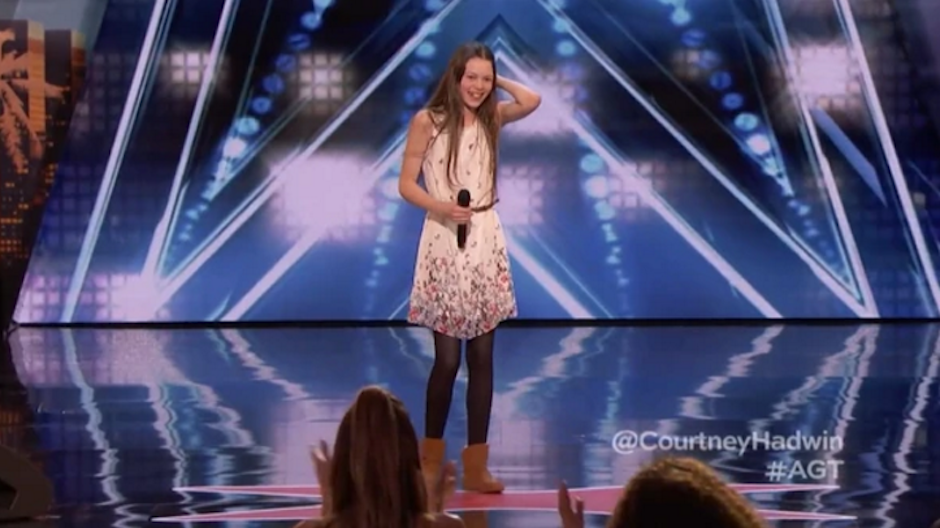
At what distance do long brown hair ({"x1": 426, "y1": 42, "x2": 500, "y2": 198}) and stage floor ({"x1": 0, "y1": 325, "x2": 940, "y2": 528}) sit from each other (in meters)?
0.79

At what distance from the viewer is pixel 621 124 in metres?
9.11

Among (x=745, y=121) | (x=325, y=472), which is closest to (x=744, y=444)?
(x=325, y=472)

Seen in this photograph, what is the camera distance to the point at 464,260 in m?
3.77

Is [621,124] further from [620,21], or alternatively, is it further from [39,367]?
[39,367]

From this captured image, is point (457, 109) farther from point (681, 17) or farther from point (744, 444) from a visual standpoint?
point (681, 17)

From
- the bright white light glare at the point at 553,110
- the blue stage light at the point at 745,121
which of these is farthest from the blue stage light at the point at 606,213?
the blue stage light at the point at 745,121

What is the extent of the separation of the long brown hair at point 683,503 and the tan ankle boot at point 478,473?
2430 mm

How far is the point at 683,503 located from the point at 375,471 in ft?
2.18

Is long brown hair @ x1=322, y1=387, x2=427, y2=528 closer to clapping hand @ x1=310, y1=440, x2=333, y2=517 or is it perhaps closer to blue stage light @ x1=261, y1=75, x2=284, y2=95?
clapping hand @ x1=310, y1=440, x2=333, y2=517

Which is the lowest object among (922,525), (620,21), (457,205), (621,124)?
(922,525)

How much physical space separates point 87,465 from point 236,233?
506 centimetres

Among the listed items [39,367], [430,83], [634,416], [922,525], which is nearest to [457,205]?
[922,525]

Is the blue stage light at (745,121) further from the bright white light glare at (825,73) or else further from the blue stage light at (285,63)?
the blue stage light at (285,63)

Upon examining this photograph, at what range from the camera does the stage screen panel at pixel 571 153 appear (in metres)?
9.09
